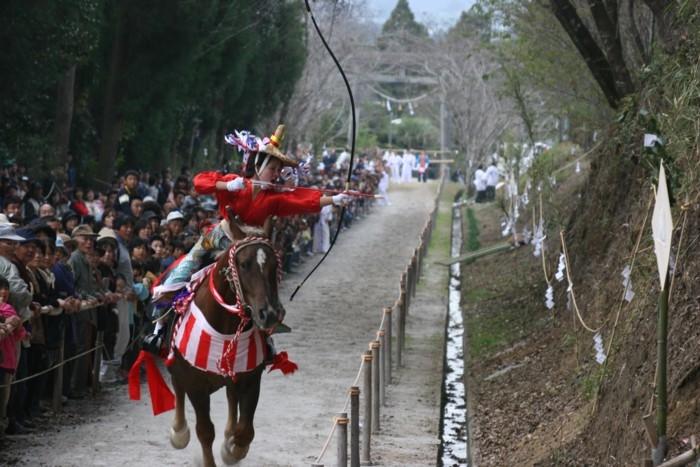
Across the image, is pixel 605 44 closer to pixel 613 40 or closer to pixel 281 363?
pixel 613 40

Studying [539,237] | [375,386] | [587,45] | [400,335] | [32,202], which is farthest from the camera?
[539,237]

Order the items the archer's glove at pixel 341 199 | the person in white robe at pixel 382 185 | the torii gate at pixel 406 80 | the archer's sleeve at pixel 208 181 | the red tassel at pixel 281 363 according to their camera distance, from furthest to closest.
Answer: the torii gate at pixel 406 80
the person in white robe at pixel 382 185
the red tassel at pixel 281 363
the archer's sleeve at pixel 208 181
the archer's glove at pixel 341 199

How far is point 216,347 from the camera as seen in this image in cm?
995

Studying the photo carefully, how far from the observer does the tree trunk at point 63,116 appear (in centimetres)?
2484

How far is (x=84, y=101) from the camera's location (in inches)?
1102

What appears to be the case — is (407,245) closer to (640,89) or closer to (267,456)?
(640,89)

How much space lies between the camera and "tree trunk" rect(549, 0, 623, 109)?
1681 centimetres

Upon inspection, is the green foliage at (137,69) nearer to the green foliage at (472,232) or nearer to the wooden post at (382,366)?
the green foliage at (472,232)

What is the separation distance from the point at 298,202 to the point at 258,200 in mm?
331

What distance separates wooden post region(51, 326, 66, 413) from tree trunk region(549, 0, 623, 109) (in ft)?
25.9

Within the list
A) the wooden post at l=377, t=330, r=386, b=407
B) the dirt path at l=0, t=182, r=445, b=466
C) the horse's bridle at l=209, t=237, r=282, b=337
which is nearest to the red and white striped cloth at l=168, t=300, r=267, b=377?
the horse's bridle at l=209, t=237, r=282, b=337

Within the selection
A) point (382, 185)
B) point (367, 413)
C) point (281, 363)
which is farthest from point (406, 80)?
point (281, 363)

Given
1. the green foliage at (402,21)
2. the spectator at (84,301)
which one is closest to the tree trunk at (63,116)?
the spectator at (84,301)

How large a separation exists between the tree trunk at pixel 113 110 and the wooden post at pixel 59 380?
14439mm
